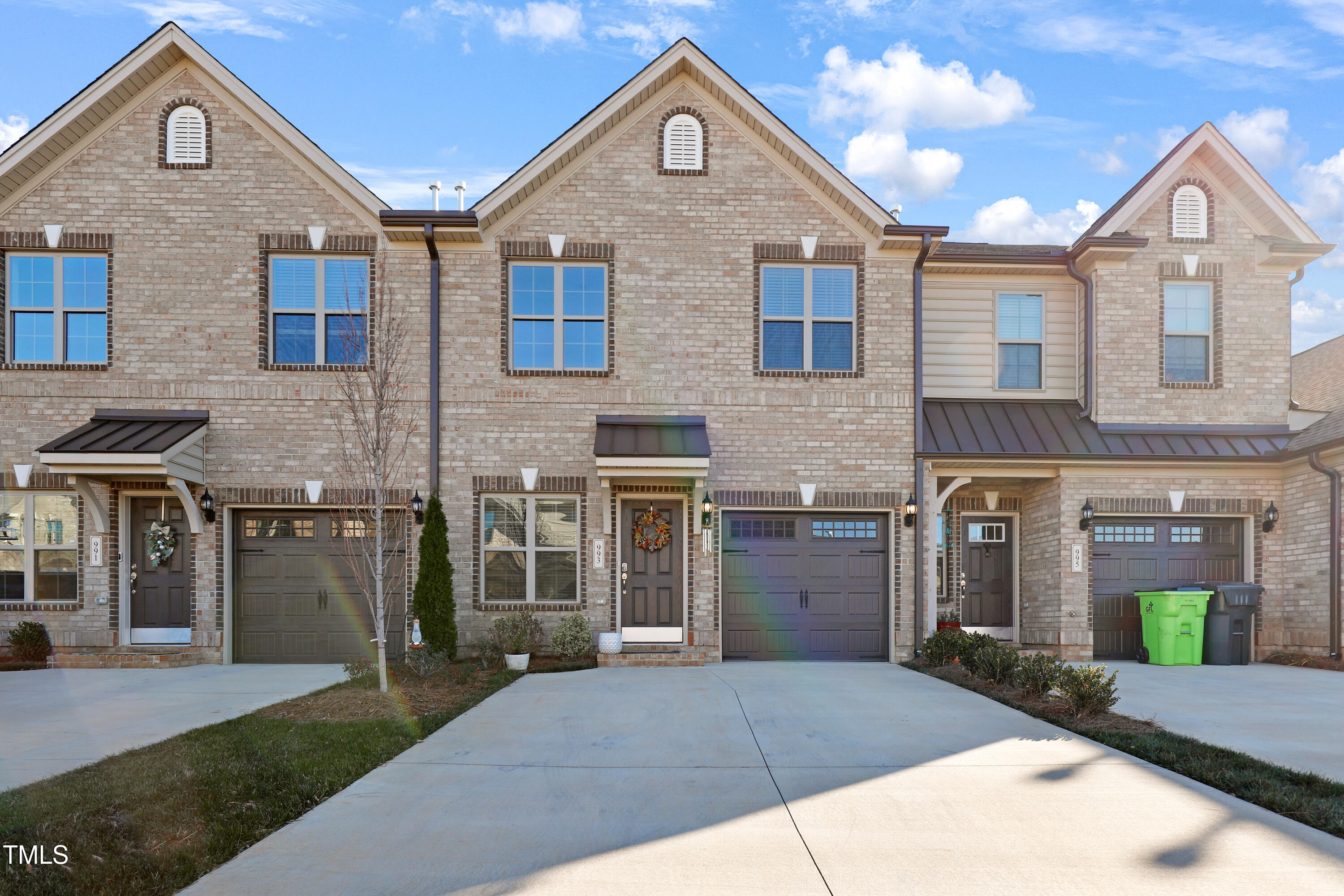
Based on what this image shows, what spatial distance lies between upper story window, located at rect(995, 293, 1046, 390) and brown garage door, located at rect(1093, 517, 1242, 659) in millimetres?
2768

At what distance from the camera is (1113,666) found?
42.1 feet

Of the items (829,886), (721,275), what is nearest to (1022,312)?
(721,275)

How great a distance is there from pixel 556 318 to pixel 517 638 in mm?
5044

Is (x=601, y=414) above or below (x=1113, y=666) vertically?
above

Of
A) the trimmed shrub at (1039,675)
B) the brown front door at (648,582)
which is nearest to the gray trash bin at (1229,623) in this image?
the trimmed shrub at (1039,675)

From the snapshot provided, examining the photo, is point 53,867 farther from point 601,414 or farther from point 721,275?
point 721,275

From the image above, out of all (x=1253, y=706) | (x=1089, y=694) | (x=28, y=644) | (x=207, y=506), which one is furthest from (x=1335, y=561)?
(x=28, y=644)

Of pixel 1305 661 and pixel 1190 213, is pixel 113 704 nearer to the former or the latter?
pixel 1305 661

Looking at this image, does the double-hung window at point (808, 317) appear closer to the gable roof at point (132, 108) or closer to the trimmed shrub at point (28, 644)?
the gable roof at point (132, 108)

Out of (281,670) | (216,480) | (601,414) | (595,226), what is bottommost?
(281,670)

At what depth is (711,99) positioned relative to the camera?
13.5 metres

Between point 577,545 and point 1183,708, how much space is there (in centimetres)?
835

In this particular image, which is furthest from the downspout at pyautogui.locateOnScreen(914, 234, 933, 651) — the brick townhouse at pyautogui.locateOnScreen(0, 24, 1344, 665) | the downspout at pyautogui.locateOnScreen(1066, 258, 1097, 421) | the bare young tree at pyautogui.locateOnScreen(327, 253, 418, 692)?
the bare young tree at pyautogui.locateOnScreen(327, 253, 418, 692)

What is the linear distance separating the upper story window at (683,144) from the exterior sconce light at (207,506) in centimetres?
883
